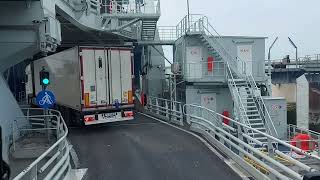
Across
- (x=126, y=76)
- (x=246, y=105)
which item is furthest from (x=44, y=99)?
(x=246, y=105)

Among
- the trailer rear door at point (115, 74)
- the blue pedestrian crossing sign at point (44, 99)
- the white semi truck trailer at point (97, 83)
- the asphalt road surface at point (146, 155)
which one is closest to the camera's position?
the asphalt road surface at point (146, 155)

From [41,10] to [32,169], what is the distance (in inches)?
369

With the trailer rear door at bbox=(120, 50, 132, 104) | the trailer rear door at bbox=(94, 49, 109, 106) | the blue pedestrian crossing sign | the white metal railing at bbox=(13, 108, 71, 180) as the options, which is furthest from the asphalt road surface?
the blue pedestrian crossing sign

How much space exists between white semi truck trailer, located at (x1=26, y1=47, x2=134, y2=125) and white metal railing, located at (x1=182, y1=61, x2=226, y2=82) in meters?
9.99

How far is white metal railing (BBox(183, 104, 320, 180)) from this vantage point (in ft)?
24.3

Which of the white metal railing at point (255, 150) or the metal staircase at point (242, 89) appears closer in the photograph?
the white metal railing at point (255, 150)

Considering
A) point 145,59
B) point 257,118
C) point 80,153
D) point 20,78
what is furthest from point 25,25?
point 20,78

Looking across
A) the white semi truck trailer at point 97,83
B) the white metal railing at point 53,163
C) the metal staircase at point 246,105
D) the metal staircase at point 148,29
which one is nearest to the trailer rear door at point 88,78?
the white semi truck trailer at point 97,83

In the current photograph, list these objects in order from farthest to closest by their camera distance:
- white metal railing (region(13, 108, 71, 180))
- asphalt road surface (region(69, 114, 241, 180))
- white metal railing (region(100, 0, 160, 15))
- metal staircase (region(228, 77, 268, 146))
→ white metal railing (region(100, 0, 160, 15)), metal staircase (region(228, 77, 268, 146)), asphalt road surface (region(69, 114, 241, 180)), white metal railing (region(13, 108, 71, 180))

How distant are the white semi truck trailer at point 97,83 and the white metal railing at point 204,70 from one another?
9.99m

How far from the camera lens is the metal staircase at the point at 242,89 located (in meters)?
22.2

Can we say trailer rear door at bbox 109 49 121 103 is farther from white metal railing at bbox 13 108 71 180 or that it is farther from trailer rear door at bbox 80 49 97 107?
white metal railing at bbox 13 108 71 180

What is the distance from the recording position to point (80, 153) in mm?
12984

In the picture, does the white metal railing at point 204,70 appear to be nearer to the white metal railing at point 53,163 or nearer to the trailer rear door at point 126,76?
the trailer rear door at point 126,76
